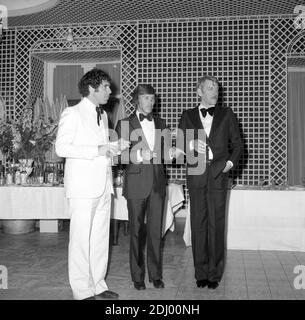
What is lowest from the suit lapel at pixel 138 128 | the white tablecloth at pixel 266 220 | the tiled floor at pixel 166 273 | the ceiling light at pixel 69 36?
the tiled floor at pixel 166 273

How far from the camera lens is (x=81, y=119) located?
2.90 m

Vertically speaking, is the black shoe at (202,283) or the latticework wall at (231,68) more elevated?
the latticework wall at (231,68)

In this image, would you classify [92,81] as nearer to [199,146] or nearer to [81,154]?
[81,154]

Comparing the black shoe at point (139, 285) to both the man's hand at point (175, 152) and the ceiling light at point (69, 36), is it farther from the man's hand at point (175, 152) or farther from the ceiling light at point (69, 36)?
the ceiling light at point (69, 36)

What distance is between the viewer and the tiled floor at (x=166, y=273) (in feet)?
11.0

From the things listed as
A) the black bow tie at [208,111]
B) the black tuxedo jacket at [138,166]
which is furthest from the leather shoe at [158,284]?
the black bow tie at [208,111]

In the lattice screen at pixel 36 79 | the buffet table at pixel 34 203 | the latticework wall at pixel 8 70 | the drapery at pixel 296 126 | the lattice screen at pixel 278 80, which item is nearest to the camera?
the buffet table at pixel 34 203

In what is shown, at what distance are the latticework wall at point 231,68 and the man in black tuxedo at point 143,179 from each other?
13.0 feet

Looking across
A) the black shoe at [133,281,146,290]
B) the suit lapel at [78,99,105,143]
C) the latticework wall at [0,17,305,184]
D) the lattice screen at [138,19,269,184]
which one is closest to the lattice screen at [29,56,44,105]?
the latticework wall at [0,17,305,184]

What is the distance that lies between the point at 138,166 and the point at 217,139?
2.21ft

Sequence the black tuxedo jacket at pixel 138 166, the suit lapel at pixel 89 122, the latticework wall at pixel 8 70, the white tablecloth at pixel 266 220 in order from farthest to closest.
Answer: the latticework wall at pixel 8 70 < the white tablecloth at pixel 266 220 < the black tuxedo jacket at pixel 138 166 < the suit lapel at pixel 89 122

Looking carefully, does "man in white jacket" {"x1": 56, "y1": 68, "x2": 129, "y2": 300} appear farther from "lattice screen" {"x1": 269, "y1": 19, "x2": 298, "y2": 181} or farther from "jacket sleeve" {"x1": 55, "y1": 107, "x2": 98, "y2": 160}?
"lattice screen" {"x1": 269, "y1": 19, "x2": 298, "y2": 181}

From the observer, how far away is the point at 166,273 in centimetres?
402
